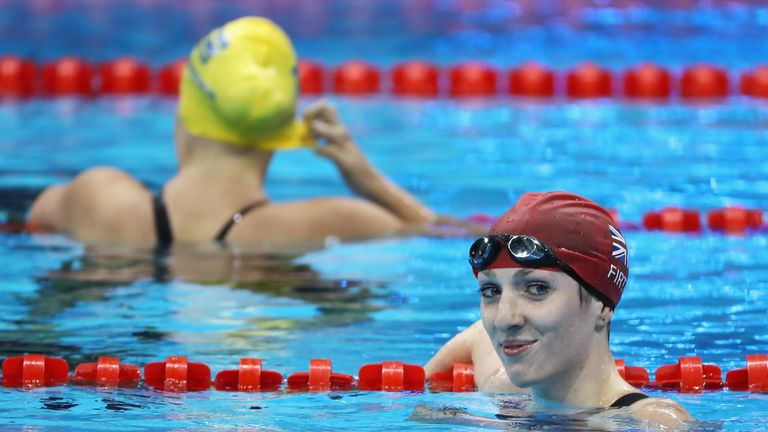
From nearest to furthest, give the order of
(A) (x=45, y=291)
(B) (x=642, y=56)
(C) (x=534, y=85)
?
(A) (x=45, y=291) < (C) (x=534, y=85) < (B) (x=642, y=56)

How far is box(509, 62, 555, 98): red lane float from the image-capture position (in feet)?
35.1

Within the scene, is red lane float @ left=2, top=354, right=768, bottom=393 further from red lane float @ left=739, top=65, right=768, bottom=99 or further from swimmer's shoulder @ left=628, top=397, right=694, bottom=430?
red lane float @ left=739, top=65, right=768, bottom=99

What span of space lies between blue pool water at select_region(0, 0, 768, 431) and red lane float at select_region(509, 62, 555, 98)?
0.49 ft

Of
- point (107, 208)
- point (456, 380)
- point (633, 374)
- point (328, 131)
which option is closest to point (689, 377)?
point (633, 374)

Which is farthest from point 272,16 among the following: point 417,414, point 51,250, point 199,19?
point 417,414

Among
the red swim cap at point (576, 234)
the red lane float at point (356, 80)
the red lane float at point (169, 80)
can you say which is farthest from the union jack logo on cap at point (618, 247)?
the red lane float at point (169, 80)

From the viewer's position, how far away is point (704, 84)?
1048 centimetres

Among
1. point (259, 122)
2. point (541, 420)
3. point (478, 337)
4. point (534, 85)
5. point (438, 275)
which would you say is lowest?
point (541, 420)

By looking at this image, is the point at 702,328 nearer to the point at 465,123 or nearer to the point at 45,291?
the point at 45,291

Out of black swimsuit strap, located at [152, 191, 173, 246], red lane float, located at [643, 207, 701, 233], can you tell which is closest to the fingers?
black swimsuit strap, located at [152, 191, 173, 246]

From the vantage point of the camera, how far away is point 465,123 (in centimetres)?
995

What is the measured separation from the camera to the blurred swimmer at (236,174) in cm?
602

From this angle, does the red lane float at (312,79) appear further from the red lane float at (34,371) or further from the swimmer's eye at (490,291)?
the swimmer's eye at (490,291)

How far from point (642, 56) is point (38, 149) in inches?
215
